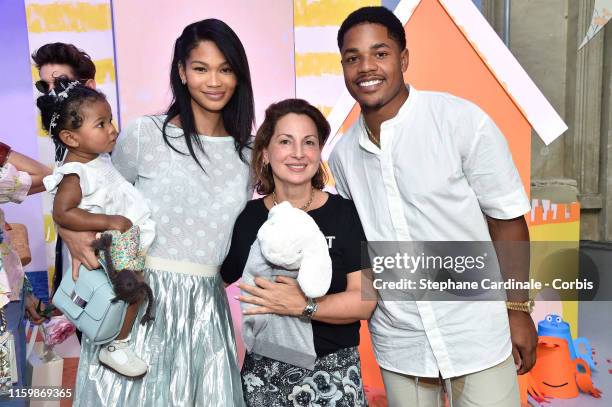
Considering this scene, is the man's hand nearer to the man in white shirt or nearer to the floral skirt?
the man in white shirt

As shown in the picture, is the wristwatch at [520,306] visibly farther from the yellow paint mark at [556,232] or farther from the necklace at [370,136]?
the yellow paint mark at [556,232]

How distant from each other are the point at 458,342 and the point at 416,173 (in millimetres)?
590

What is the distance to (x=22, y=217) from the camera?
5.05 meters

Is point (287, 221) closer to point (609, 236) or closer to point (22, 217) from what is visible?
point (22, 217)

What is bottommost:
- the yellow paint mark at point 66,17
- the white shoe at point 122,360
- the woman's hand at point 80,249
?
the white shoe at point 122,360

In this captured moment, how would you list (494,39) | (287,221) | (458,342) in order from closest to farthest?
(287,221), (458,342), (494,39)

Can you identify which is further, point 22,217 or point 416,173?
point 22,217

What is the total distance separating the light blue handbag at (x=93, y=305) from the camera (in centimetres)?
200

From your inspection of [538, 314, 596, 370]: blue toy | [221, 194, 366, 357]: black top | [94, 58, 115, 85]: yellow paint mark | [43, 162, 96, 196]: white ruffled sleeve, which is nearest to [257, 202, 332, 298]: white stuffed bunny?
[221, 194, 366, 357]: black top

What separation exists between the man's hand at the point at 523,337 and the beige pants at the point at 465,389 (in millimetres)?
53

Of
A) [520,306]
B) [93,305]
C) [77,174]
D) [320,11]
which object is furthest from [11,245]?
[320,11]

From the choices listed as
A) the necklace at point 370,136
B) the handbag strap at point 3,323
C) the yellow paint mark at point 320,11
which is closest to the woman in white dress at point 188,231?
the necklace at point 370,136

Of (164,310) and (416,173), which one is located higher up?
(416,173)

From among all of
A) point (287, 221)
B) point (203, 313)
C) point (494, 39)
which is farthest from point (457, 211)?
point (494, 39)
